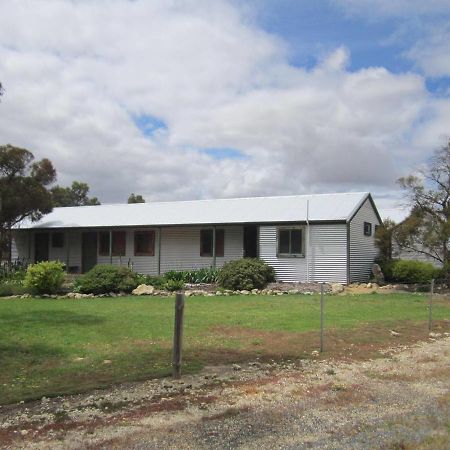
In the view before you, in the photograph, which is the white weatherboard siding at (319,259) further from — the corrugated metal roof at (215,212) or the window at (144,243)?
the window at (144,243)

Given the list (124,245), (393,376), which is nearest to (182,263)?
(124,245)

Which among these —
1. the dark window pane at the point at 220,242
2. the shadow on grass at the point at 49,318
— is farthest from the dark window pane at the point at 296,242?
the shadow on grass at the point at 49,318

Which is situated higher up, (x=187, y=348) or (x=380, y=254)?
(x=380, y=254)

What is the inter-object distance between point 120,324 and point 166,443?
8.04 meters

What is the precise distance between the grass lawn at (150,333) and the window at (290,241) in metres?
6.27

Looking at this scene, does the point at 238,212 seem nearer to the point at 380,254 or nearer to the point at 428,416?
the point at 380,254

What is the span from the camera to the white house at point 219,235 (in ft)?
81.7

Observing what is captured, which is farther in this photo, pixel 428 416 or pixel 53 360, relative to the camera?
pixel 53 360

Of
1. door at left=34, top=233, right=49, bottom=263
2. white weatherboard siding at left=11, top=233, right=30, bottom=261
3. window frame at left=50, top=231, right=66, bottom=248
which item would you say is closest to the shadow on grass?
window frame at left=50, top=231, right=66, bottom=248

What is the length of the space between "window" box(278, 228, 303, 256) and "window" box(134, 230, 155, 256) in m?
7.82

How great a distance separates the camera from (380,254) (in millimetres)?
27844

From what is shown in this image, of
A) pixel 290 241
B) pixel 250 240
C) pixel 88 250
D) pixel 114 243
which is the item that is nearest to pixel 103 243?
pixel 114 243

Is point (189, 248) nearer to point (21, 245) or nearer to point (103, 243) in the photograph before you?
point (103, 243)

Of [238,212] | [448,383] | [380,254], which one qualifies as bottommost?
[448,383]
